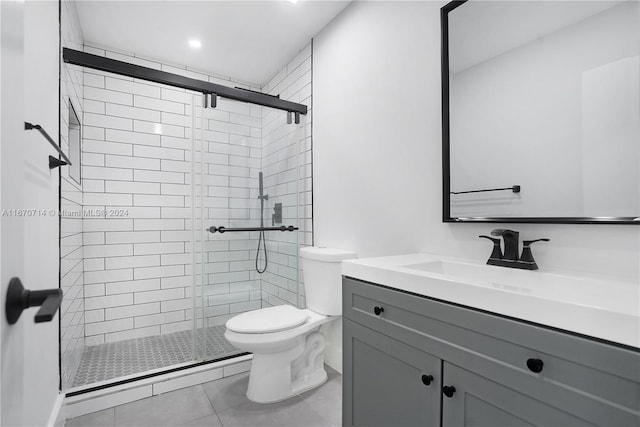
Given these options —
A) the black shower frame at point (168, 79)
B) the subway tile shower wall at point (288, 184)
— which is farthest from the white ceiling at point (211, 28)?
the black shower frame at point (168, 79)

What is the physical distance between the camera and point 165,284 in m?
3.02

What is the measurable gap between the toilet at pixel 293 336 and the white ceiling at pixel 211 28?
1.72m

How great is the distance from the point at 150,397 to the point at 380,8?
285 cm

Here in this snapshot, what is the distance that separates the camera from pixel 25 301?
52 centimetres

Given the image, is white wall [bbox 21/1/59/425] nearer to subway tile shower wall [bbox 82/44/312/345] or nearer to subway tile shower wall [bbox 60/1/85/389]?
subway tile shower wall [bbox 60/1/85/389]

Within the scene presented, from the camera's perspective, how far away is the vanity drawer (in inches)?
26.7

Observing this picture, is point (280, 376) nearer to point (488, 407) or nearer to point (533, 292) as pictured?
point (488, 407)

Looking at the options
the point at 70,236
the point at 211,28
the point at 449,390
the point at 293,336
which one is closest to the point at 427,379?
the point at 449,390

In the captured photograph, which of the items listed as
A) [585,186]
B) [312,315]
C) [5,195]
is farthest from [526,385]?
[312,315]

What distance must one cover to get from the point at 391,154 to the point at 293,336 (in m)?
1.23

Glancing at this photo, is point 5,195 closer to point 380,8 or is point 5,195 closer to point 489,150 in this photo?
point 489,150

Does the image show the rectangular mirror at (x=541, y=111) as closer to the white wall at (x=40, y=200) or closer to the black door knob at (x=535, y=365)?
the black door knob at (x=535, y=365)

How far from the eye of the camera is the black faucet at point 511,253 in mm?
1216

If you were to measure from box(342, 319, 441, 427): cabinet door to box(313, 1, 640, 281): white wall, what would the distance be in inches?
23.0
